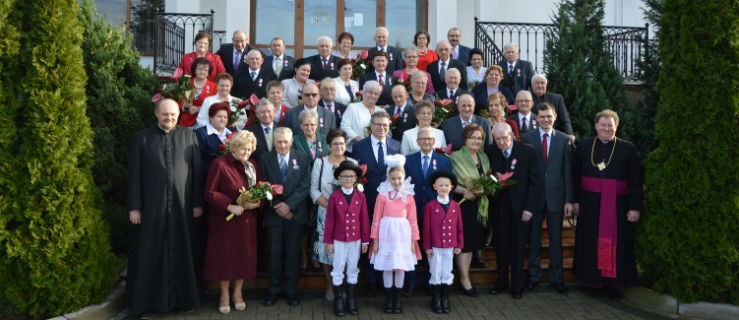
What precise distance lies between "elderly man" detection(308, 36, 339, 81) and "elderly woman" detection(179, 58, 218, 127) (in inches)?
64.6

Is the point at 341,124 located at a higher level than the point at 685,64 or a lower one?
lower

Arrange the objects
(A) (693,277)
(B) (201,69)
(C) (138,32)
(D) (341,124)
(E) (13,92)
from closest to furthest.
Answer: (E) (13,92)
(A) (693,277)
(D) (341,124)
(B) (201,69)
(C) (138,32)

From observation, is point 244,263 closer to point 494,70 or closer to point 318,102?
point 318,102

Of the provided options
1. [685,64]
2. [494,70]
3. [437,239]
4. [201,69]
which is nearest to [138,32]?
[201,69]

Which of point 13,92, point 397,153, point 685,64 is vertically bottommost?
point 397,153

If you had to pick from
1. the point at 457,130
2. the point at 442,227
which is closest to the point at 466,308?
the point at 442,227

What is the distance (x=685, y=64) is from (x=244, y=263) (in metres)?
4.75

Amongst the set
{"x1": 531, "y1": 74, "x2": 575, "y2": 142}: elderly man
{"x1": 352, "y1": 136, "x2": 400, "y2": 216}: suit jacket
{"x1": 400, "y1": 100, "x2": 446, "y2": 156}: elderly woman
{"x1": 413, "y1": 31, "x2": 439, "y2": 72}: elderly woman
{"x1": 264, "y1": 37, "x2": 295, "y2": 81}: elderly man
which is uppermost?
{"x1": 413, "y1": 31, "x2": 439, "y2": 72}: elderly woman

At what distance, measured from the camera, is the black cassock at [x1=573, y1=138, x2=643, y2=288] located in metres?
6.44

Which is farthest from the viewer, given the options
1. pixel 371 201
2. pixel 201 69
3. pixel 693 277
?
pixel 201 69

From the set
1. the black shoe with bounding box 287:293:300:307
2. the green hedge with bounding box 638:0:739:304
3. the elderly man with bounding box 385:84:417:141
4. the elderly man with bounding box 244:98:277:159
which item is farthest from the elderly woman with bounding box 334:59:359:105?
the green hedge with bounding box 638:0:739:304

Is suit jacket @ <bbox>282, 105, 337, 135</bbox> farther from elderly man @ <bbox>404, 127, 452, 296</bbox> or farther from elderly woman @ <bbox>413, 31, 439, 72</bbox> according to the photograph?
elderly woman @ <bbox>413, 31, 439, 72</bbox>

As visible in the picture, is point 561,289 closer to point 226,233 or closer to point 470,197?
point 470,197

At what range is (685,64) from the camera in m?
5.98
